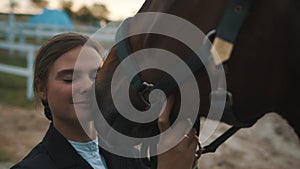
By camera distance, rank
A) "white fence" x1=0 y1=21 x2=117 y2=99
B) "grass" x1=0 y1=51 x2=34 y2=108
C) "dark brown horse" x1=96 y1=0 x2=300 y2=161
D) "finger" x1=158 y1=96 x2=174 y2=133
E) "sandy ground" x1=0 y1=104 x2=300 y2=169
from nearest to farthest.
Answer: "dark brown horse" x1=96 y1=0 x2=300 y2=161 → "finger" x1=158 y1=96 x2=174 y2=133 → "sandy ground" x1=0 y1=104 x2=300 y2=169 → "grass" x1=0 y1=51 x2=34 y2=108 → "white fence" x1=0 y1=21 x2=117 y2=99

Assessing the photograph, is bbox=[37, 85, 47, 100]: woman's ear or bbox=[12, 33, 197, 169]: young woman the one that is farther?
bbox=[37, 85, 47, 100]: woman's ear

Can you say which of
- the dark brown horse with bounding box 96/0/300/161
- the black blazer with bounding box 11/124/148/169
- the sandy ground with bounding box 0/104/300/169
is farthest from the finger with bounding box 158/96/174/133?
the sandy ground with bounding box 0/104/300/169

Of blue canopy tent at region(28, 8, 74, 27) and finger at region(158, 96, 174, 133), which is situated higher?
finger at region(158, 96, 174, 133)

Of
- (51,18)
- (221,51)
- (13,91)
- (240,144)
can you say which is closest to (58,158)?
(221,51)

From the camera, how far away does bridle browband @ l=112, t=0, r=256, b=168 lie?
1.22 meters

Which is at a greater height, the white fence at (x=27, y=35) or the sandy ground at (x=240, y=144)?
the sandy ground at (x=240, y=144)

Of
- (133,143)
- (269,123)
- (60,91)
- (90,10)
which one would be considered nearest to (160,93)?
(133,143)

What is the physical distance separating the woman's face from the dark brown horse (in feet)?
0.99

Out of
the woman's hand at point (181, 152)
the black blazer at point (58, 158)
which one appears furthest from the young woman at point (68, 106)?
the woman's hand at point (181, 152)

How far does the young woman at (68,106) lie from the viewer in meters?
1.61

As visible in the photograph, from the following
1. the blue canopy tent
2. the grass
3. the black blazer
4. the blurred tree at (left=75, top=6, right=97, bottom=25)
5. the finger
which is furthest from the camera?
the blurred tree at (left=75, top=6, right=97, bottom=25)

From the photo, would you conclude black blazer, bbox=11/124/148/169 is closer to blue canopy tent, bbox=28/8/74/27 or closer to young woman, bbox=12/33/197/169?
young woman, bbox=12/33/197/169

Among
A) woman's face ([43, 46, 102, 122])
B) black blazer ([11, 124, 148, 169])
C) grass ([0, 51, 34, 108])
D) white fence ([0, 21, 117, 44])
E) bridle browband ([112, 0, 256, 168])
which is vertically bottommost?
white fence ([0, 21, 117, 44])

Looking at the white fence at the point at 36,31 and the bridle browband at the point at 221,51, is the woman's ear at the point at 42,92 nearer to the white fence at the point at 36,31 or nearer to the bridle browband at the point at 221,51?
the bridle browband at the point at 221,51
